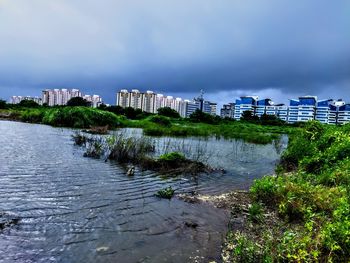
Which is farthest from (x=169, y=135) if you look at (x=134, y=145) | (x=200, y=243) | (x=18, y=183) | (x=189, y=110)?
(x=189, y=110)

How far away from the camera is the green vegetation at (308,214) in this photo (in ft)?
16.1

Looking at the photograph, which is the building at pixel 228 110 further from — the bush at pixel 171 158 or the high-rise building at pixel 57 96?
the bush at pixel 171 158

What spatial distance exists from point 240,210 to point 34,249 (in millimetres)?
4994

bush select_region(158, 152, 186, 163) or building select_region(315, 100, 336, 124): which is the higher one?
building select_region(315, 100, 336, 124)

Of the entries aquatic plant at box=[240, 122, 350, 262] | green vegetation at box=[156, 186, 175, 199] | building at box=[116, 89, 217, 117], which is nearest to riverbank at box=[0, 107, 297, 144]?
aquatic plant at box=[240, 122, 350, 262]

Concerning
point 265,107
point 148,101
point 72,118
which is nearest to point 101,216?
point 72,118

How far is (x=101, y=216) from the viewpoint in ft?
23.2

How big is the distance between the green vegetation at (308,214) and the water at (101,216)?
100 centimetres

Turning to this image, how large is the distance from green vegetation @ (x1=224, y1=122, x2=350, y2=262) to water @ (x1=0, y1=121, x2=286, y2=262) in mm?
1000

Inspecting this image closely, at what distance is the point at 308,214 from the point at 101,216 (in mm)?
4421

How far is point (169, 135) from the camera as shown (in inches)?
1284

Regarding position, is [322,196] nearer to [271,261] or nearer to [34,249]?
[271,261]

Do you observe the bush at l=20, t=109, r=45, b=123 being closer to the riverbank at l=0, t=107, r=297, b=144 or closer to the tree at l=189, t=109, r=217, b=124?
the riverbank at l=0, t=107, r=297, b=144

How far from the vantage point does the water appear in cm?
538
